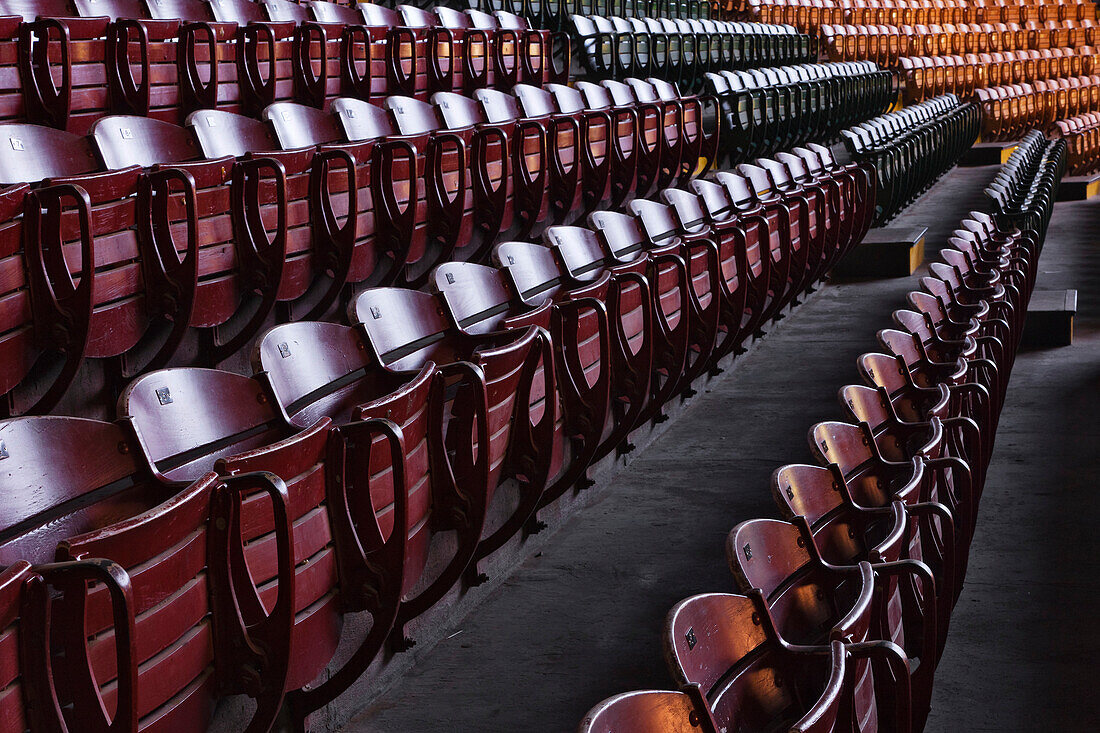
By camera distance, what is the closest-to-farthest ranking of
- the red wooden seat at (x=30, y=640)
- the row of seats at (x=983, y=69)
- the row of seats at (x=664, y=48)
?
1. the red wooden seat at (x=30, y=640)
2. the row of seats at (x=664, y=48)
3. the row of seats at (x=983, y=69)

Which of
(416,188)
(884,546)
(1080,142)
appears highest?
(416,188)

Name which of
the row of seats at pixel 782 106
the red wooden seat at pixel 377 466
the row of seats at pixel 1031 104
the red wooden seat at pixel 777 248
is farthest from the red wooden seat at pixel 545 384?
the row of seats at pixel 1031 104

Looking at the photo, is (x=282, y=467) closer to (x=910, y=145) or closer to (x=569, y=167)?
(x=569, y=167)

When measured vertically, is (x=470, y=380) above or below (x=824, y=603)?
above

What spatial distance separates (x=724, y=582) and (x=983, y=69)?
492 cm

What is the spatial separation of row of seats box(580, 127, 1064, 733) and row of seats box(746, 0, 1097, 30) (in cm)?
371

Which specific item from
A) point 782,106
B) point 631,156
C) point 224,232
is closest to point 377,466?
point 224,232

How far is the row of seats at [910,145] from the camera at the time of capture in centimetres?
268

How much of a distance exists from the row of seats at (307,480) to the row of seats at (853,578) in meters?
0.18

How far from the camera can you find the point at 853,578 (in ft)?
2.35

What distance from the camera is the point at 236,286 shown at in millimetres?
982

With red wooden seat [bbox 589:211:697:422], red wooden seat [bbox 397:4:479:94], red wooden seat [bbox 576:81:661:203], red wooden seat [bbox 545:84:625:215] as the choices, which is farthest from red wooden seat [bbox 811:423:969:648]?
red wooden seat [bbox 397:4:479:94]

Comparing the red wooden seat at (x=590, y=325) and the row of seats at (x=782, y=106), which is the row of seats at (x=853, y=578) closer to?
the red wooden seat at (x=590, y=325)

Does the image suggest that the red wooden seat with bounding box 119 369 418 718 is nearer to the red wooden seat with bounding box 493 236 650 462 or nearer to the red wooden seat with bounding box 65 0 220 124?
the red wooden seat with bounding box 493 236 650 462
